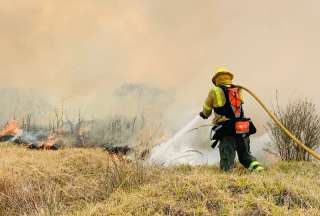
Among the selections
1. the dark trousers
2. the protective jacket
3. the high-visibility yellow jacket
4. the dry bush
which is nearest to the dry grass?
the dry bush

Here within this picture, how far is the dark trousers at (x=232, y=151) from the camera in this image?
31.2 ft

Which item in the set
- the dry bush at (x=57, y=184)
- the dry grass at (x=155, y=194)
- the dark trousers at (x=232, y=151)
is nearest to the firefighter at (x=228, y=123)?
the dark trousers at (x=232, y=151)

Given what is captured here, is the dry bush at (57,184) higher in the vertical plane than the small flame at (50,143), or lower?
lower

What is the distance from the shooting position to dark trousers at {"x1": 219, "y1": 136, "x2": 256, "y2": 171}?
9.52 meters

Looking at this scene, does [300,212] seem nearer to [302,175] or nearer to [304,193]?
[304,193]

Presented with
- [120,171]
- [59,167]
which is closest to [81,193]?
[120,171]

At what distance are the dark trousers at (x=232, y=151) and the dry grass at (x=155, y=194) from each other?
208 millimetres

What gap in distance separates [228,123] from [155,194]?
300cm

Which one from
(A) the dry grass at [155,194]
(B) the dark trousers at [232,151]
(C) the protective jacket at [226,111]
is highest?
(C) the protective jacket at [226,111]

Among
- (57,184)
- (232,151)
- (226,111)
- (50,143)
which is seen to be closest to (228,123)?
(226,111)

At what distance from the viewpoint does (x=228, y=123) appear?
9.40 metres

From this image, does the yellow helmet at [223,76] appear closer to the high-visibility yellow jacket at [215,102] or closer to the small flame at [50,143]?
the high-visibility yellow jacket at [215,102]

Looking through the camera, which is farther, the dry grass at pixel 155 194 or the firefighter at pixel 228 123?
the firefighter at pixel 228 123

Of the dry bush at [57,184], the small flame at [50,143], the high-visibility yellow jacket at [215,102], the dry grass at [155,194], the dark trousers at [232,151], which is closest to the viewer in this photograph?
the dry grass at [155,194]
